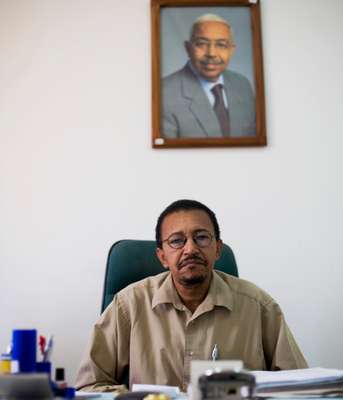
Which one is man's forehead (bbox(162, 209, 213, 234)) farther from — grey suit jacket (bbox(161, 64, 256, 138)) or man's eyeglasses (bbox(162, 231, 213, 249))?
grey suit jacket (bbox(161, 64, 256, 138))

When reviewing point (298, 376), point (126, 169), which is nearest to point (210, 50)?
point (126, 169)

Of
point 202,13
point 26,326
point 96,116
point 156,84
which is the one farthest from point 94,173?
point 202,13

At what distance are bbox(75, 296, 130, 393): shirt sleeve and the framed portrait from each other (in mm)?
972

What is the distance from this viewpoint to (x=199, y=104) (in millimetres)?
2662

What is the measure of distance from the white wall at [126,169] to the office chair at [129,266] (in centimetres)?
49

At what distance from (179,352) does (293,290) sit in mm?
894

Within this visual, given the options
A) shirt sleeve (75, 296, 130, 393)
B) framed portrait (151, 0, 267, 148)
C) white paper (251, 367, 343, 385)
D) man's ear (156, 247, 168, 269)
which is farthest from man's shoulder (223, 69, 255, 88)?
white paper (251, 367, 343, 385)

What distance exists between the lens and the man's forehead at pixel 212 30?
2.71m

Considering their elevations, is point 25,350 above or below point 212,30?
below

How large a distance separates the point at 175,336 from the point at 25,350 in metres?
0.78

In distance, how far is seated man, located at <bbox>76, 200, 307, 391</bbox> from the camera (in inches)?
70.0

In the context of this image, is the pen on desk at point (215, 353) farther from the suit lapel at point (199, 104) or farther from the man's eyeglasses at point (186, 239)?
the suit lapel at point (199, 104)

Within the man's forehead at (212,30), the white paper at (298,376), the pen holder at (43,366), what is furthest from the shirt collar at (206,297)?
the man's forehead at (212,30)

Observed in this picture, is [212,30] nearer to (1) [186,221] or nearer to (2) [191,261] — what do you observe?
(1) [186,221]
